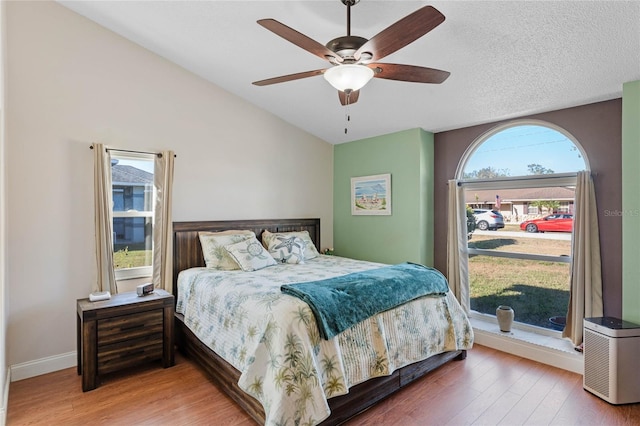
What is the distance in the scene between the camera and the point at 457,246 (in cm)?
390

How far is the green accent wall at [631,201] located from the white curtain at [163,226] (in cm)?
405

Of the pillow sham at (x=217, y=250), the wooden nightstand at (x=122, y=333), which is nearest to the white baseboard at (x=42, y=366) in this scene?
the wooden nightstand at (x=122, y=333)

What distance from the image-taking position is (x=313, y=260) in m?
4.05

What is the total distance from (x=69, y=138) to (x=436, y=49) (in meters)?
3.24

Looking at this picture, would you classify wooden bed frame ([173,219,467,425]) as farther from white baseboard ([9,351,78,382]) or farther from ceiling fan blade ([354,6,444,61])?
ceiling fan blade ([354,6,444,61])

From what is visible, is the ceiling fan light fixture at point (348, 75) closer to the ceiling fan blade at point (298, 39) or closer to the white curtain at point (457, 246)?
the ceiling fan blade at point (298, 39)

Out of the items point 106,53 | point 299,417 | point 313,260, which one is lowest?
point 299,417

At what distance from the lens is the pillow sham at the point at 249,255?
3.38m

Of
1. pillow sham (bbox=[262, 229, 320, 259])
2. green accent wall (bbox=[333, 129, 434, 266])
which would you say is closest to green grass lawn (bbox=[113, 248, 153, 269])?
pillow sham (bbox=[262, 229, 320, 259])

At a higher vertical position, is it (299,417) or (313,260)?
(313,260)

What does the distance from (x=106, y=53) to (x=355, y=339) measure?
11.2 feet

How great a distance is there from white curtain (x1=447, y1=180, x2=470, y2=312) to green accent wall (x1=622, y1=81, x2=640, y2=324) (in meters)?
1.48

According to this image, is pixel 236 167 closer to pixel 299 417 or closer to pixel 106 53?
pixel 106 53

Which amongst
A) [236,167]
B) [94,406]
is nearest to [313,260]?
[236,167]
